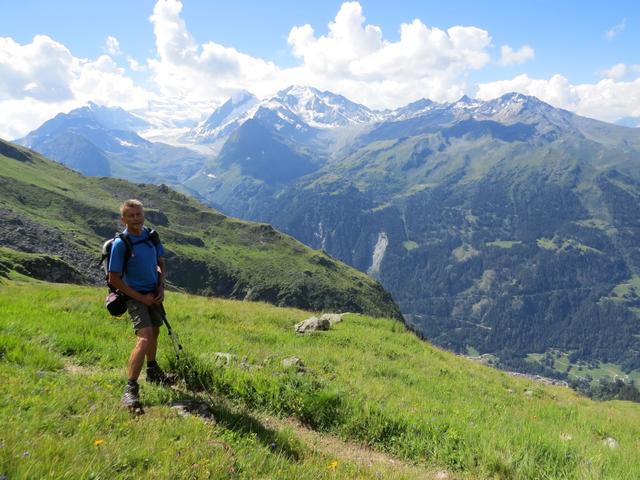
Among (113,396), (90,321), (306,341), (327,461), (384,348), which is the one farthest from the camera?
(384,348)

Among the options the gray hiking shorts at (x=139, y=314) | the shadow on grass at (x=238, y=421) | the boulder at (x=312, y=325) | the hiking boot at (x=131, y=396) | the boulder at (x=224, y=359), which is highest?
the gray hiking shorts at (x=139, y=314)

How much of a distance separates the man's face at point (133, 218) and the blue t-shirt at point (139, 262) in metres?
0.12

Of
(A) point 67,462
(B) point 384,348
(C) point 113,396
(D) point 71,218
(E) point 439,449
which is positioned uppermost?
(A) point 67,462

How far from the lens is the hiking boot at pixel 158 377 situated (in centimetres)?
884

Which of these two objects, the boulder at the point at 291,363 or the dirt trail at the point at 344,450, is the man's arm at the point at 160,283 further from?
the boulder at the point at 291,363

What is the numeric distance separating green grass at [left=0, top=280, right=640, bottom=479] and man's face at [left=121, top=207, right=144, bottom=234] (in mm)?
2788

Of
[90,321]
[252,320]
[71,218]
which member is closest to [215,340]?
[90,321]

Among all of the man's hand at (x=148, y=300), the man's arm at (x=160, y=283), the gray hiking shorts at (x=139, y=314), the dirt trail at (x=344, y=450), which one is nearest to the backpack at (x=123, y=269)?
the gray hiking shorts at (x=139, y=314)

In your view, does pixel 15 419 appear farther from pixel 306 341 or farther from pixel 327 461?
pixel 306 341

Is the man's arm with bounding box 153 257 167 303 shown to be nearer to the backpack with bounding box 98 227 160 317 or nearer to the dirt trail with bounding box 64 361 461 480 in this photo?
the backpack with bounding box 98 227 160 317

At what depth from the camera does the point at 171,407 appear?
7.34 meters

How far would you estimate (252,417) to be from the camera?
7883 mm

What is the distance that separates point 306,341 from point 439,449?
923 cm

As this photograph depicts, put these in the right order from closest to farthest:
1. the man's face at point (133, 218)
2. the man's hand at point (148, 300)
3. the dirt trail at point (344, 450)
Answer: the dirt trail at point (344, 450)
the man's hand at point (148, 300)
the man's face at point (133, 218)
